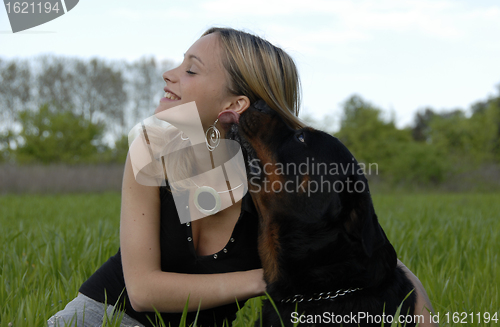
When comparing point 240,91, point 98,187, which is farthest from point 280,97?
point 98,187

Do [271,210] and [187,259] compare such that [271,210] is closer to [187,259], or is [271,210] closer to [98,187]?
[187,259]

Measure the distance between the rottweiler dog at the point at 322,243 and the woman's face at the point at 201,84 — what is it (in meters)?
0.40

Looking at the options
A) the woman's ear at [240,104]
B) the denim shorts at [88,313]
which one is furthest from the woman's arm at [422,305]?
the denim shorts at [88,313]

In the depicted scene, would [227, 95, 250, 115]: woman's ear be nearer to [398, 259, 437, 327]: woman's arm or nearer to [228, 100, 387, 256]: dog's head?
[228, 100, 387, 256]: dog's head

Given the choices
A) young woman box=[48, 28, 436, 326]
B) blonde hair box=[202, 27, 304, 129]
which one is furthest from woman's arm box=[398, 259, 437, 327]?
blonde hair box=[202, 27, 304, 129]

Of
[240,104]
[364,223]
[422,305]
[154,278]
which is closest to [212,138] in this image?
[240,104]

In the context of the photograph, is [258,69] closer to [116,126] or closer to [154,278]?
[154,278]

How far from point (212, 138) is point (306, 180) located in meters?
0.59

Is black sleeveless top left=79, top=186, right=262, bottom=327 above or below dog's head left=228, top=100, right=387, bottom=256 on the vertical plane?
below

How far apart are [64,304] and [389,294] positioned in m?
1.55

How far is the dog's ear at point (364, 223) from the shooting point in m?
1.52

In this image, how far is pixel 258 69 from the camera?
6.63 ft

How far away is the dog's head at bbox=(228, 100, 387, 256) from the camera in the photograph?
1.58 m

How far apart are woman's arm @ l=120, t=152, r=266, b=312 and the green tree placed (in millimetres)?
20677
